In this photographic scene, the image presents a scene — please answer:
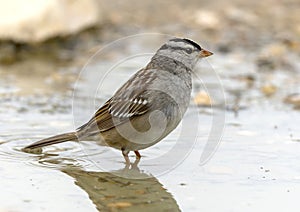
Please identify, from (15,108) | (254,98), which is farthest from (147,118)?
(254,98)

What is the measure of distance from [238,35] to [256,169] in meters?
5.16

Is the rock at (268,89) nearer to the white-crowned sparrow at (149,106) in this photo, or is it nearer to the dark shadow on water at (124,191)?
the white-crowned sparrow at (149,106)

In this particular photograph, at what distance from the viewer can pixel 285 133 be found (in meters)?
6.13

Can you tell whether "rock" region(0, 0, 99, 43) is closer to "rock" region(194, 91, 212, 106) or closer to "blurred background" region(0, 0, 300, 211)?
"blurred background" region(0, 0, 300, 211)

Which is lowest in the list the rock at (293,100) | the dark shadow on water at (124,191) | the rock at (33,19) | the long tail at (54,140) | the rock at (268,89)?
the dark shadow on water at (124,191)

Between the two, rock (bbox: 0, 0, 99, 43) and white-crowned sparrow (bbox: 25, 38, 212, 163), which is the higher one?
rock (bbox: 0, 0, 99, 43)

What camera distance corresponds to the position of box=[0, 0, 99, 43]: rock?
8.73m

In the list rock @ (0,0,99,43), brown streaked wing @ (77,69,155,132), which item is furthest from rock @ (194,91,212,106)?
rock @ (0,0,99,43)

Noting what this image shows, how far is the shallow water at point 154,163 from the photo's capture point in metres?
4.40

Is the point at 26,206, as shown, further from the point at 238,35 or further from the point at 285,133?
the point at 238,35

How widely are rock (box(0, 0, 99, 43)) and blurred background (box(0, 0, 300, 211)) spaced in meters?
0.01

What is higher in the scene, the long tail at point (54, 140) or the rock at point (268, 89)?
the rock at point (268, 89)

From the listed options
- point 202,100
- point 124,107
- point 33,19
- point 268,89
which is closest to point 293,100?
point 268,89

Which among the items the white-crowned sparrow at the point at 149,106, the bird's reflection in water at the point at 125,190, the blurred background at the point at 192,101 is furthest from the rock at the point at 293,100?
the bird's reflection in water at the point at 125,190
